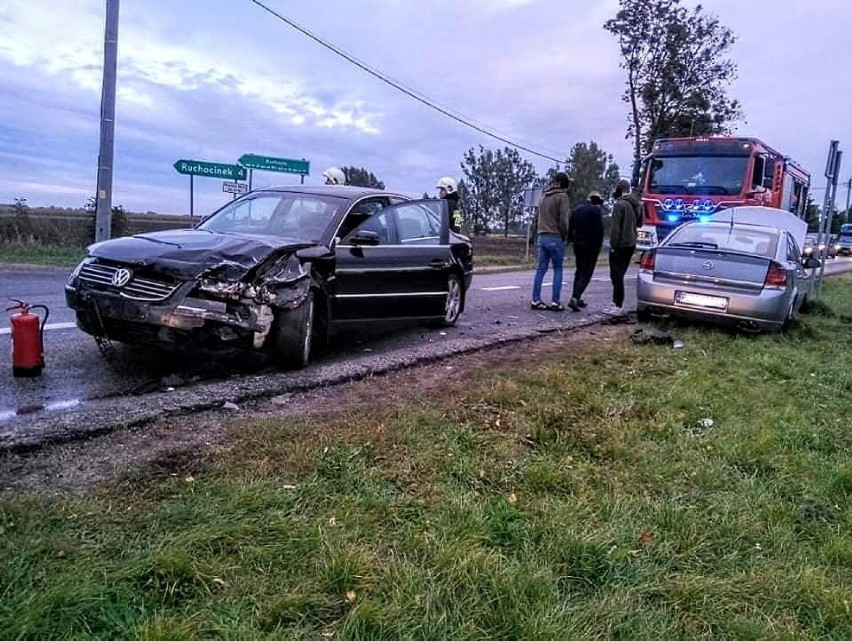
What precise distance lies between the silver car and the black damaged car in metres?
2.89

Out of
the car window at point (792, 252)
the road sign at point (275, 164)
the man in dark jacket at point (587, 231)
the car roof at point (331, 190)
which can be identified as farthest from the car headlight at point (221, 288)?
the road sign at point (275, 164)

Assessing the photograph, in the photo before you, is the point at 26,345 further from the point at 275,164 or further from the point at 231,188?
the point at 275,164

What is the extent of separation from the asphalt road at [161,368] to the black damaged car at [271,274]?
1.01 ft

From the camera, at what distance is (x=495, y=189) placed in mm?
44750

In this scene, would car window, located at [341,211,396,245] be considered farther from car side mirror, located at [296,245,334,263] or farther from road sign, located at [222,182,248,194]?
road sign, located at [222,182,248,194]

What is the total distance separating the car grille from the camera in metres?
4.66

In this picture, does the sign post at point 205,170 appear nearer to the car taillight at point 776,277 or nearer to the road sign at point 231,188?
the road sign at point 231,188

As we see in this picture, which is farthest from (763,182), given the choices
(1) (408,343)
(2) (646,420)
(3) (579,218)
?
(2) (646,420)

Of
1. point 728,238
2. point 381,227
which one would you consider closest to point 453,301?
point 381,227

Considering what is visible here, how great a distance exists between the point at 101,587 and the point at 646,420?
343cm

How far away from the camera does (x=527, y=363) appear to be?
584cm

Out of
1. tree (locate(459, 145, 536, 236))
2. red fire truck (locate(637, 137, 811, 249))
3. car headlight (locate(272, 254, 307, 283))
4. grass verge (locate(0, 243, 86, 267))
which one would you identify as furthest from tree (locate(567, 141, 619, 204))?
car headlight (locate(272, 254, 307, 283))

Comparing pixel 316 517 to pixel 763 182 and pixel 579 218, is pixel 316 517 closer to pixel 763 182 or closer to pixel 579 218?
pixel 579 218

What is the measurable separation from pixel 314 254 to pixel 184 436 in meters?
2.32
